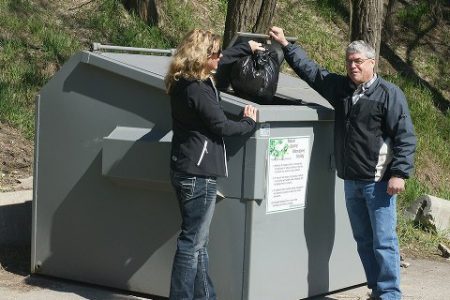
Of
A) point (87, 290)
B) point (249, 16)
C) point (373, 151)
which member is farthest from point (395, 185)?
point (249, 16)

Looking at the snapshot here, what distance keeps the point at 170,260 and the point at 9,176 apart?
112 inches

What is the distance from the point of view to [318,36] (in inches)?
513

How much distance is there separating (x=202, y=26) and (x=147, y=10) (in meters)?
0.93

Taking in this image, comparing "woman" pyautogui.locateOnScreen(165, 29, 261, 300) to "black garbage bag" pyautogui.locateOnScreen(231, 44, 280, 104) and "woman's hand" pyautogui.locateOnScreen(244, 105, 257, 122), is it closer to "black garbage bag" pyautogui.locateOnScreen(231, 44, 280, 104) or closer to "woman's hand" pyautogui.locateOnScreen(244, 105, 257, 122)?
"woman's hand" pyautogui.locateOnScreen(244, 105, 257, 122)

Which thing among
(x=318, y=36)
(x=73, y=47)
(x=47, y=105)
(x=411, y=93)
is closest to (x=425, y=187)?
(x=411, y=93)

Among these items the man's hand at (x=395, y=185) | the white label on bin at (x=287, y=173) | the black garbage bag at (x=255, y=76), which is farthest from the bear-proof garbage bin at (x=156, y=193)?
the man's hand at (x=395, y=185)

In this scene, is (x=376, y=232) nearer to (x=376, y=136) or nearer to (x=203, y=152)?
(x=376, y=136)

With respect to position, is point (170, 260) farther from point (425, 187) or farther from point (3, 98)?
point (425, 187)

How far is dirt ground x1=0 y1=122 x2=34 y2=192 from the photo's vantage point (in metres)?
7.45

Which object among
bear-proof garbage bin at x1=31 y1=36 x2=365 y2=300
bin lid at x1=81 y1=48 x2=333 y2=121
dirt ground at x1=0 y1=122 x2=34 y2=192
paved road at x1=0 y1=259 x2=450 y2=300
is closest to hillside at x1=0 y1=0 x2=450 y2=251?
dirt ground at x1=0 y1=122 x2=34 y2=192

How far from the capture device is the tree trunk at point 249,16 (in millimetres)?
8125

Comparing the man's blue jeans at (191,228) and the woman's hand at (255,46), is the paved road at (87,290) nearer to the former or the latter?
the man's blue jeans at (191,228)

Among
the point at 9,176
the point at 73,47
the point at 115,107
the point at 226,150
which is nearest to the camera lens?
the point at 226,150

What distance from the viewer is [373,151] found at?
17.0 feet
